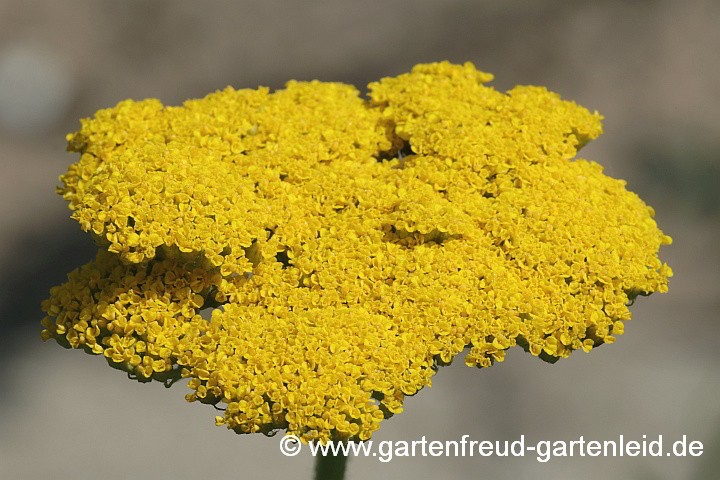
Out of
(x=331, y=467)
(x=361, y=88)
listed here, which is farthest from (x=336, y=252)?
(x=361, y=88)

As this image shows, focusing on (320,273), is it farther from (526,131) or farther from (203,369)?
(526,131)

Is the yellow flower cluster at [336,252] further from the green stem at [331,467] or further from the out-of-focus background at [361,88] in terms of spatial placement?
the out-of-focus background at [361,88]

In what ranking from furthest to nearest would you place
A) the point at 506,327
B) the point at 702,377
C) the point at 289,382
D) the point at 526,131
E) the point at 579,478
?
the point at 702,377 < the point at 579,478 < the point at 526,131 < the point at 506,327 < the point at 289,382

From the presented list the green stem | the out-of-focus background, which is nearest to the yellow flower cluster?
the green stem

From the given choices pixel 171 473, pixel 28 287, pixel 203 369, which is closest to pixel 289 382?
pixel 203 369

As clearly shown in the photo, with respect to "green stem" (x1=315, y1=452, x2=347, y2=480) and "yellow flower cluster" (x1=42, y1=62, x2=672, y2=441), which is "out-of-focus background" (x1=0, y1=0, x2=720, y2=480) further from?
"yellow flower cluster" (x1=42, y1=62, x2=672, y2=441)

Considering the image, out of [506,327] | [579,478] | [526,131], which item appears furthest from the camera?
[579,478]

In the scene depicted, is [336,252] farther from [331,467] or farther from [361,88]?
[361,88]

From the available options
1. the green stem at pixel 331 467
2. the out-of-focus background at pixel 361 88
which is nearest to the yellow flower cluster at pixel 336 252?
the green stem at pixel 331 467
